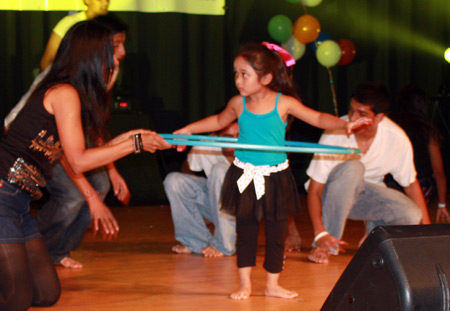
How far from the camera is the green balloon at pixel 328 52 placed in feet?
20.8

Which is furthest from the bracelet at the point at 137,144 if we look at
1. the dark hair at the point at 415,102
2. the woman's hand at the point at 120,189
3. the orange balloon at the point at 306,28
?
the orange balloon at the point at 306,28

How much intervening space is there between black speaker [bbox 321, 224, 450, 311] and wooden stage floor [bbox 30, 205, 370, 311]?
131cm

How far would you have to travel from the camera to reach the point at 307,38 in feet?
20.3

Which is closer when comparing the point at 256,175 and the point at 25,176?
the point at 25,176

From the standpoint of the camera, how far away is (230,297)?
10.2 feet

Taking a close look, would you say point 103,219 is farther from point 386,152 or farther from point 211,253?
point 386,152

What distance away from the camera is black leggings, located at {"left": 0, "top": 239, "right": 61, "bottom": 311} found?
8.19 feet

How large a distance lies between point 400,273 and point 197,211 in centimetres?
282

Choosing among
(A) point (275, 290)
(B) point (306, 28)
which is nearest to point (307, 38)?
(B) point (306, 28)

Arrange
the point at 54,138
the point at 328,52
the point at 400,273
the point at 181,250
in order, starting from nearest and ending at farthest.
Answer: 1. the point at 400,273
2. the point at 54,138
3. the point at 181,250
4. the point at 328,52

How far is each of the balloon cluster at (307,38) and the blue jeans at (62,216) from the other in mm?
3106

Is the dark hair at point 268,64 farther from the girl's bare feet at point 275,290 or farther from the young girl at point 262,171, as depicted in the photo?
the girl's bare feet at point 275,290

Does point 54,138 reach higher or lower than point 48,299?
higher

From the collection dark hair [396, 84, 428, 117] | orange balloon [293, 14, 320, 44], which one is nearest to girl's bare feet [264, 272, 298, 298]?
dark hair [396, 84, 428, 117]
